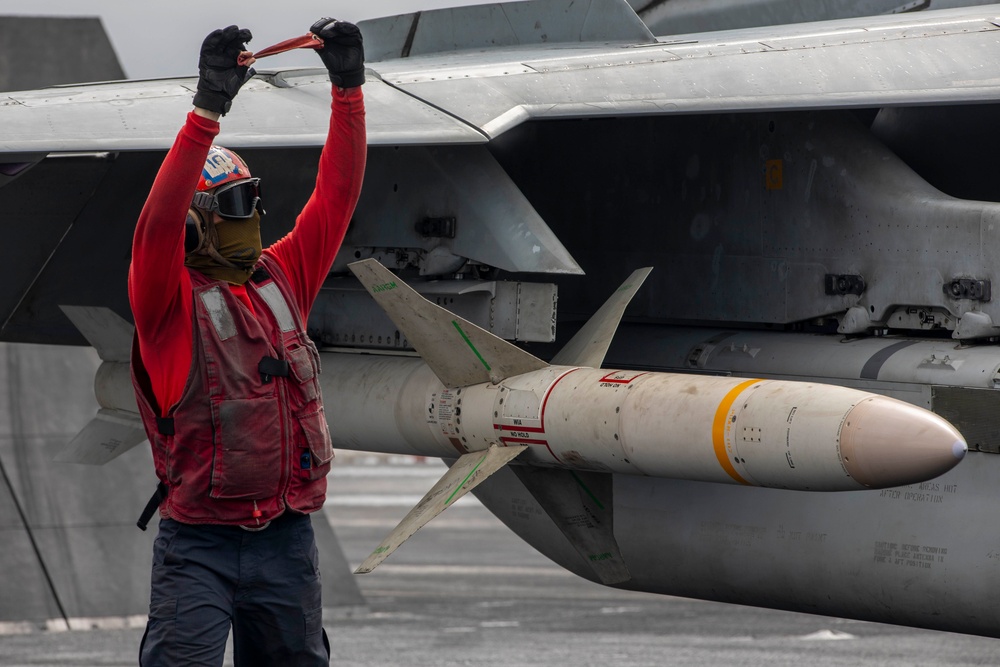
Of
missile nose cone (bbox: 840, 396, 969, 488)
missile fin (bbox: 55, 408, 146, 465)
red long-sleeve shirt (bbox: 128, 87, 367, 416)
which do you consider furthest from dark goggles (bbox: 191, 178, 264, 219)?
missile fin (bbox: 55, 408, 146, 465)

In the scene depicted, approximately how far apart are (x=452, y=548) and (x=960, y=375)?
42.1 ft

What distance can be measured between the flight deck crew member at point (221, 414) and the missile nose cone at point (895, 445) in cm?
183

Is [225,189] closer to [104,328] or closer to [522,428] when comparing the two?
[522,428]

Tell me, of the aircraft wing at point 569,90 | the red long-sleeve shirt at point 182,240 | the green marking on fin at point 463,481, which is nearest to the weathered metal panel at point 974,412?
the aircraft wing at point 569,90

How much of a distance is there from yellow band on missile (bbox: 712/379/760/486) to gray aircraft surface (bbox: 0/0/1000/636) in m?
0.01

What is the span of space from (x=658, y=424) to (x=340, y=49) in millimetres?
1906

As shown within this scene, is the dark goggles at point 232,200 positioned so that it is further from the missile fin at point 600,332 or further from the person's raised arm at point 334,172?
the missile fin at point 600,332

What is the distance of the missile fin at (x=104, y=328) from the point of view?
7.22 metres

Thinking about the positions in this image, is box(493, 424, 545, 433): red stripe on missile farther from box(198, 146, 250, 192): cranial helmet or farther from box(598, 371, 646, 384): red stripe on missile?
box(198, 146, 250, 192): cranial helmet

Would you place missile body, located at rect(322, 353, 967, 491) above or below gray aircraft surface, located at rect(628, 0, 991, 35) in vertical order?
below

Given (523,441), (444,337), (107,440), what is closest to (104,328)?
(107,440)

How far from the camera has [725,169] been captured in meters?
6.77

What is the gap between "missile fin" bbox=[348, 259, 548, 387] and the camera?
6035 millimetres

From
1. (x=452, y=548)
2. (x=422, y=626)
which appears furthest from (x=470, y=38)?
(x=452, y=548)
